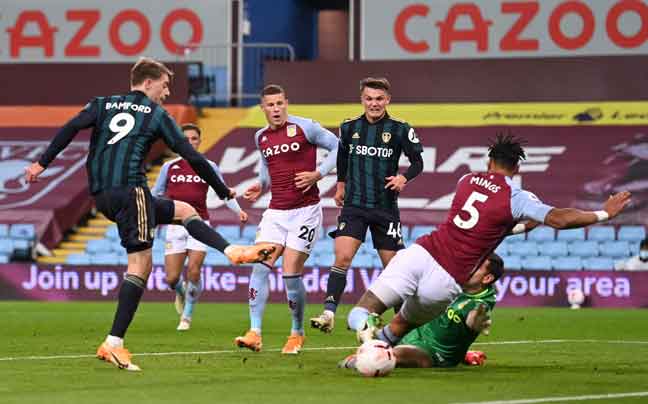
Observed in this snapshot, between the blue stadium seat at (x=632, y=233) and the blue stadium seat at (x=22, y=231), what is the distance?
10.5 m

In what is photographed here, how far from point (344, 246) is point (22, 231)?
14087mm

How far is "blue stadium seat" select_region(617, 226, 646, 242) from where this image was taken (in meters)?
22.4

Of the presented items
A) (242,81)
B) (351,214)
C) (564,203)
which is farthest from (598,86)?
(351,214)

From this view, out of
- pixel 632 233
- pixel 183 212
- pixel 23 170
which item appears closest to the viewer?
pixel 183 212

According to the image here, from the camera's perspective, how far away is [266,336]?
12922 mm

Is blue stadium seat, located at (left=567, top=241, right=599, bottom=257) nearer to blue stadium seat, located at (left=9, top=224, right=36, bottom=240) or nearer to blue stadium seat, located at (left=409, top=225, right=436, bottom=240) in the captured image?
blue stadium seat, located at (left=409, top=225, right=436, bottom=240)

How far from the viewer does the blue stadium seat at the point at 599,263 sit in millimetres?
21631

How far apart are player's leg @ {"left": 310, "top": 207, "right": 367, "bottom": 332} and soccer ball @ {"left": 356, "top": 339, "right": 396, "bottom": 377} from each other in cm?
202

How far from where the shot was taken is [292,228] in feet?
35.0

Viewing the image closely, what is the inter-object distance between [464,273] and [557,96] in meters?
18.5

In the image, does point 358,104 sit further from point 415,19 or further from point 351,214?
point 351,214

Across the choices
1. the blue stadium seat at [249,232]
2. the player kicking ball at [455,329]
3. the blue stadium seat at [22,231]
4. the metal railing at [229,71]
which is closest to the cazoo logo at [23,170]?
the blue stadium seat at [22,231]

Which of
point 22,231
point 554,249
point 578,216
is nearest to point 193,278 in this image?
point 578,216

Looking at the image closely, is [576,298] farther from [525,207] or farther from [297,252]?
[525,207]
